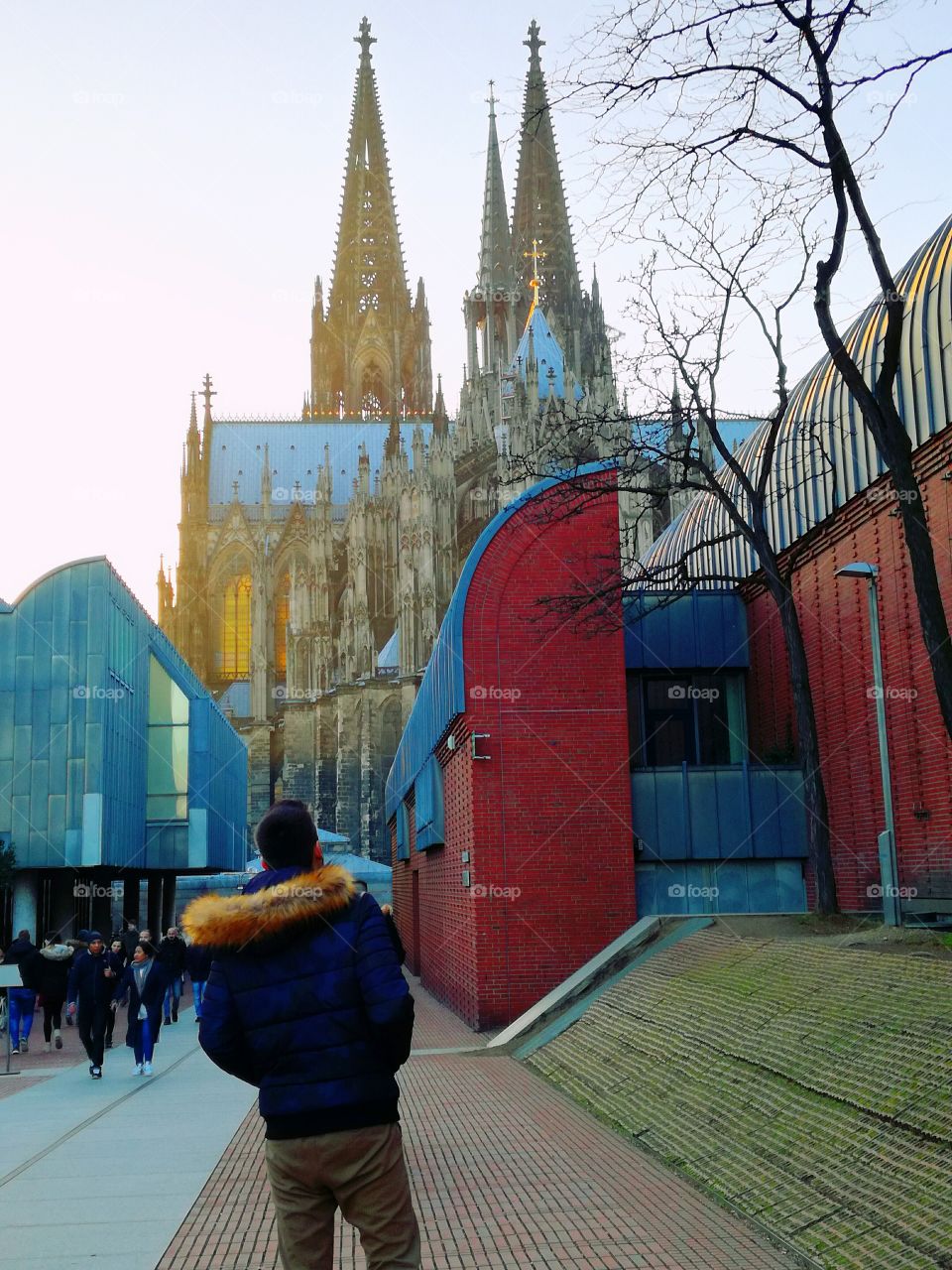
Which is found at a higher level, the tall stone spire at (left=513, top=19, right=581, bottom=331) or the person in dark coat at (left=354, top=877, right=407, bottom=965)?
the tall stone spire at (left=513, top=19, right=581, bottom=331)

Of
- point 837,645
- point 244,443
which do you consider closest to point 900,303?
point 837,645

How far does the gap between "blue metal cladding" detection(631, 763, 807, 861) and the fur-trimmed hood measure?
525 inches

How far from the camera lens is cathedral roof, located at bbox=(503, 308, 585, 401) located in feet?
196

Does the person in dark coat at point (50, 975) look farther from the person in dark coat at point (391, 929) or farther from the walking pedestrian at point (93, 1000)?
the person in dark coat at point (391, 929)

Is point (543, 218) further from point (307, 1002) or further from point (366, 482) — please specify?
point (307, 1002)

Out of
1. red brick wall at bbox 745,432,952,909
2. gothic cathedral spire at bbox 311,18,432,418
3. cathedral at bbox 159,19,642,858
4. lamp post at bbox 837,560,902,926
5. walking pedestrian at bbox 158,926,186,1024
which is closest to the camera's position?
lamp post at bbox 837,560,902,926

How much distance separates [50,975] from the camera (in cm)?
1766

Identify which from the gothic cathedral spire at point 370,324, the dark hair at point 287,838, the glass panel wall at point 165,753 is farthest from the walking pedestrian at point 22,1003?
the gothic cathedral spire at point 370,324

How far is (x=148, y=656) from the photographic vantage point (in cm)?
3061

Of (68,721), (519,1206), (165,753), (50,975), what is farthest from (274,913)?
(165,753)

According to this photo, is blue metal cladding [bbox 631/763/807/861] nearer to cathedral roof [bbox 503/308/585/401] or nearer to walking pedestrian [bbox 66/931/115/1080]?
walking pedestrian [bbox 66/931/115/1080]

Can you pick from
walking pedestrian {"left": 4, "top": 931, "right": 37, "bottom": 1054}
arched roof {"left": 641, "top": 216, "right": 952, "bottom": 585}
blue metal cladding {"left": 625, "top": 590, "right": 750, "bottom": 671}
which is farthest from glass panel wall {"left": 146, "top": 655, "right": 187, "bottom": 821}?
blue metal cladding {"left": 625, "top": 590, "right": 750, "bottom": 671}

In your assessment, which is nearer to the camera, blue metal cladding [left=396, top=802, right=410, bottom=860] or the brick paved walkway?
the brick paved walkway

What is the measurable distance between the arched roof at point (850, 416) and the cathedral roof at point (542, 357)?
37.8 meters
